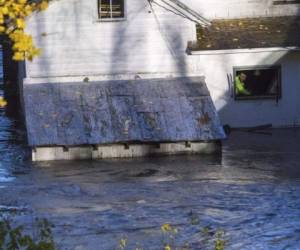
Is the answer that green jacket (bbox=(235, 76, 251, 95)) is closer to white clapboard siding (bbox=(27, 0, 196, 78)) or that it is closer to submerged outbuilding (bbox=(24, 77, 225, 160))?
white clapboard siding (bbox=(27, 0, 196, 78))

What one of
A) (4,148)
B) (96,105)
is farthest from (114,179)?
(4,148)

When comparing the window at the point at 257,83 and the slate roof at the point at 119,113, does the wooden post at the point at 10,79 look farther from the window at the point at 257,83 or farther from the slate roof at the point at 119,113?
the window at the point at 257,83

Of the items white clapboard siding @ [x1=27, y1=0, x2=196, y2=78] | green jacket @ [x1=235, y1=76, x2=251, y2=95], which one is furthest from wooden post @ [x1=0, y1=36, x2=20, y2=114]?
green jacket @ [x1=235, y1=76, x2=251, y2=95]

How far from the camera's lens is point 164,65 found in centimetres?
2698

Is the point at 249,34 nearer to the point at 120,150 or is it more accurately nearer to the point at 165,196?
the point at 120,150

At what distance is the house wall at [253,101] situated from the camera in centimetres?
2741

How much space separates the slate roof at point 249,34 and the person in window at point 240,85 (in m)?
1.05

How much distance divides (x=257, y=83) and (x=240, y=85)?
690 millimetres

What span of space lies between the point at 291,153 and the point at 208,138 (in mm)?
2347

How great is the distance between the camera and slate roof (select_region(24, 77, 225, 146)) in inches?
907

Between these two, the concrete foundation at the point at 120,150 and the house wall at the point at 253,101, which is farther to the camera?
the house wall at the point at 253,101

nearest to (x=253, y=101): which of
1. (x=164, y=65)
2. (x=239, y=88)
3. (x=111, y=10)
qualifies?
(x=239, y=88)

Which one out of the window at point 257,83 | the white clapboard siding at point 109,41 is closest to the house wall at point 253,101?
the window at point 257,83

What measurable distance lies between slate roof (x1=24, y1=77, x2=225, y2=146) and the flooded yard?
643 mm
